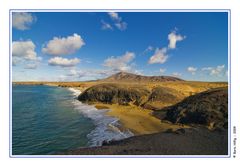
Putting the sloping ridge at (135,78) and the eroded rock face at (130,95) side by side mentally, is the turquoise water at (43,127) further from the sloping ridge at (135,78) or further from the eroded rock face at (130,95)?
the sloping ridge at (135,78)

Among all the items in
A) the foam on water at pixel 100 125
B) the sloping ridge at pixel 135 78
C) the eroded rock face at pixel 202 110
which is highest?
the sloping ridge at pixel 135 78

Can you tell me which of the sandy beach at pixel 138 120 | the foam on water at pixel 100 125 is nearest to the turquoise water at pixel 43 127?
the foam on water at pixel 100 125

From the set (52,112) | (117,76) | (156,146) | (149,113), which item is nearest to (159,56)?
(117,76)

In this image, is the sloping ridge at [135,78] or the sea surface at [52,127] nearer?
the sea surface at [52,127]

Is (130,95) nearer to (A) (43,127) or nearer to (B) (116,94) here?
(B) (116,94)

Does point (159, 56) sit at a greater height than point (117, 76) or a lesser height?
greater

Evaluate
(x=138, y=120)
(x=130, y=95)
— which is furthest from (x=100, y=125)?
(x=130, y=95)
